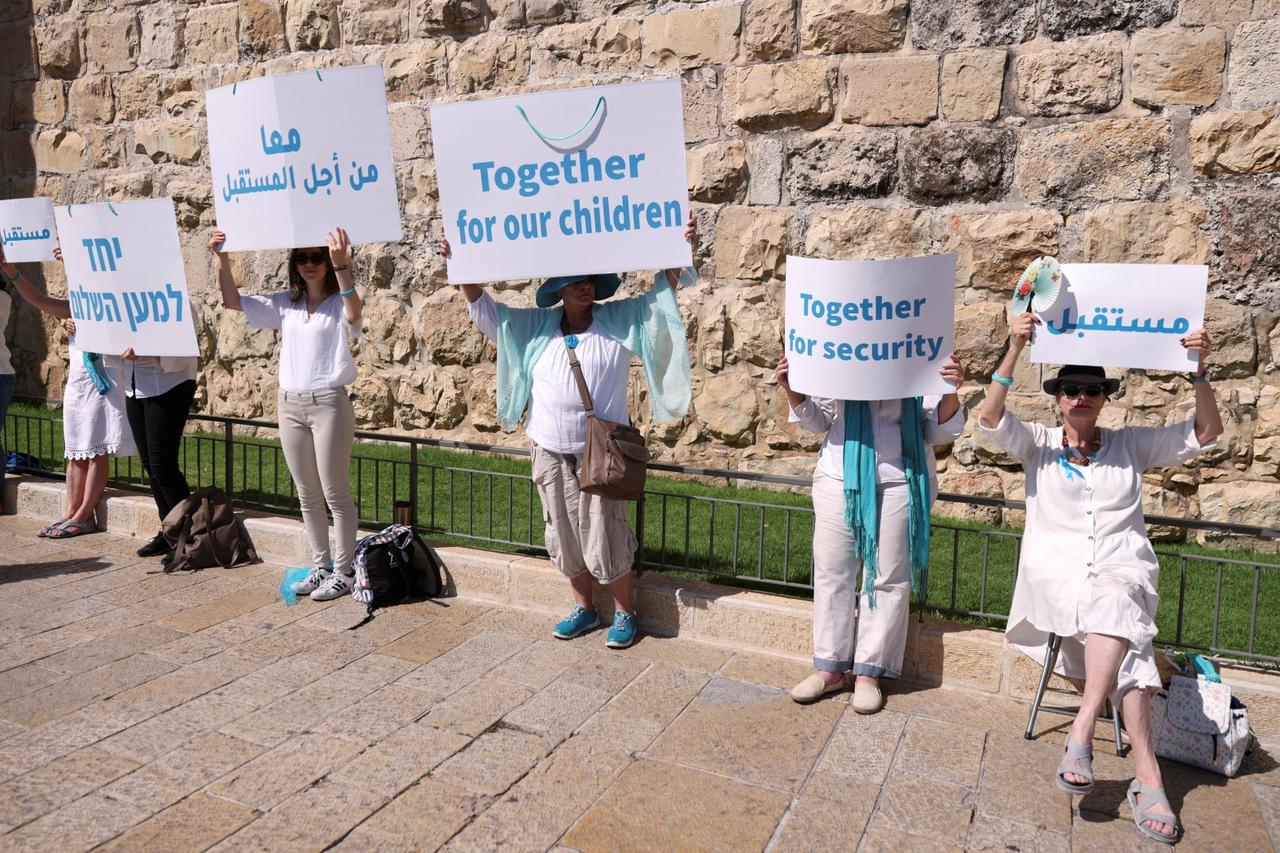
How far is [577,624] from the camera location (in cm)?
509

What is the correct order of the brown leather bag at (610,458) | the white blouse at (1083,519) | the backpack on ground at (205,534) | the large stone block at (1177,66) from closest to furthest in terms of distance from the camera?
the white blouse at (1083,519)
the brown leather bag at (610,458)
the backpack on ground at (205,534)
the large stone block at (1177,66)

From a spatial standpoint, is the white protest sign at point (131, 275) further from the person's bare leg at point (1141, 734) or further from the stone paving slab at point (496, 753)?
the person's bare leg at point (1141, 734)

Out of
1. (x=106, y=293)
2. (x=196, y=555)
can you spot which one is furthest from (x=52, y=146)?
(x=196, y=555)

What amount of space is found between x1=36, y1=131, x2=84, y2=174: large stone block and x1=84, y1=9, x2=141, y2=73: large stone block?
84cm

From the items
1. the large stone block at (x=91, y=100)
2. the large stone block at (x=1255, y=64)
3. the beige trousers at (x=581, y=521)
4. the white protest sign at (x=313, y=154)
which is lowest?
the beige trousers at (x=581, y=521)

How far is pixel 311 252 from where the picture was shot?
5289 millimetres

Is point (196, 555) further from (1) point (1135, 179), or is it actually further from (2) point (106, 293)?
(1) point (1135, 179)

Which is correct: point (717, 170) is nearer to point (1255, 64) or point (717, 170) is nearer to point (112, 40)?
point (1255, 64)

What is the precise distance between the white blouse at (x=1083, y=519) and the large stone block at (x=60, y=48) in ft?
35.1

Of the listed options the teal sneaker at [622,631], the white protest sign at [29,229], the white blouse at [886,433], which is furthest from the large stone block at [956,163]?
the white protest sign at [29,229]

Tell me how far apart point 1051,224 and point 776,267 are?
1889 mm

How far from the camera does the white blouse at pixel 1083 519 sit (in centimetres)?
379

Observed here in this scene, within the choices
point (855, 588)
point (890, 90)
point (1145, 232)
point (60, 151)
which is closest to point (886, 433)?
point (855, 588)

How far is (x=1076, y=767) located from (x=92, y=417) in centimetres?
597
